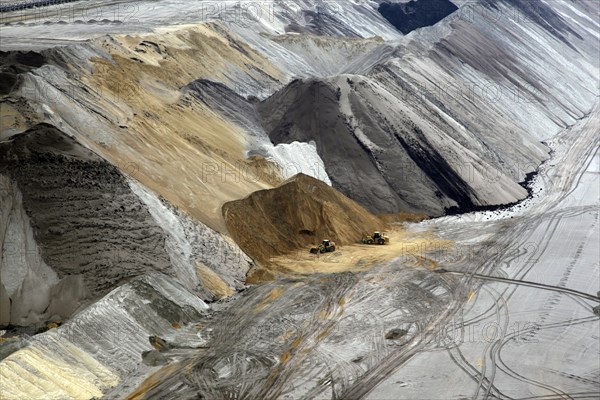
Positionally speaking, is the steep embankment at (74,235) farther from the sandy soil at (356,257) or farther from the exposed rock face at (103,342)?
the sandy soil at (356,257)

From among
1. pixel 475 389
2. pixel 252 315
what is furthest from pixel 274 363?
pixel 475 389

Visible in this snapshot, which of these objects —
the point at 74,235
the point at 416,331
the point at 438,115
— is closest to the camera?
the point at 74,235

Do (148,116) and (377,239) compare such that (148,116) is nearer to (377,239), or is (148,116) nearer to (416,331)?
(377,239)

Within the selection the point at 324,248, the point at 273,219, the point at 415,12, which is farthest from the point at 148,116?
the point at 415,12

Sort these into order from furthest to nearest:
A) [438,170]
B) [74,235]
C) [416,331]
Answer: [438,170], [416,331], [74,235]

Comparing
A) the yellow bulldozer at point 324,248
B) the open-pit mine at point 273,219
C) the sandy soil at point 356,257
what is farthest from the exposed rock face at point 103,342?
the yellow bulldozer at point 324,248

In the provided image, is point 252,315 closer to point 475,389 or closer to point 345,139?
point 475,389

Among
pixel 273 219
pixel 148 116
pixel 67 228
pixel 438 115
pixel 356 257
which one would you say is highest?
pixel 438 115
